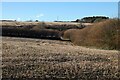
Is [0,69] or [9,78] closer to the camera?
[9,78]

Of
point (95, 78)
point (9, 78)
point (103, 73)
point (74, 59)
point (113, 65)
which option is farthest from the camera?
point (74, 59)

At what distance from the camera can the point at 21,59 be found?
23.1 m

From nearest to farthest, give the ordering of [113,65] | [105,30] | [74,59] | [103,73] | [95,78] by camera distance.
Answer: [95,78] < [103,73] < [113,65] < [74,59] < [105,30]

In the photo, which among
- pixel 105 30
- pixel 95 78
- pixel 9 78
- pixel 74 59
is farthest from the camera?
pixel 105 30

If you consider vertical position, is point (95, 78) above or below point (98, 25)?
below

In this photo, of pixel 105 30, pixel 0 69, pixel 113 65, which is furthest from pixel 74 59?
pixel 105 30

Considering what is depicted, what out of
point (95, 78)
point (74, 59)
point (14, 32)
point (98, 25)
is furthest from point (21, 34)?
point (95, 78)

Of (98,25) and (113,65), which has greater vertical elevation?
(98,25)

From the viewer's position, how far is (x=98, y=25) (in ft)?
148

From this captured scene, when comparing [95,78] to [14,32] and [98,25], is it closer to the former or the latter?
[98,25]

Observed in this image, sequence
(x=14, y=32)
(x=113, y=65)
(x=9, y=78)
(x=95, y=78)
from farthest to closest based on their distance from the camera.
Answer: (x=14, y=32)
(x=113, y=65)
(x=95, y=78)
(x=9, y=78)

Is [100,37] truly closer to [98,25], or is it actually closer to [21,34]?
[98,25]

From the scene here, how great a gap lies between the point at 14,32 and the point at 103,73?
229 ft

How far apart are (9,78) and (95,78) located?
460 centimetres
